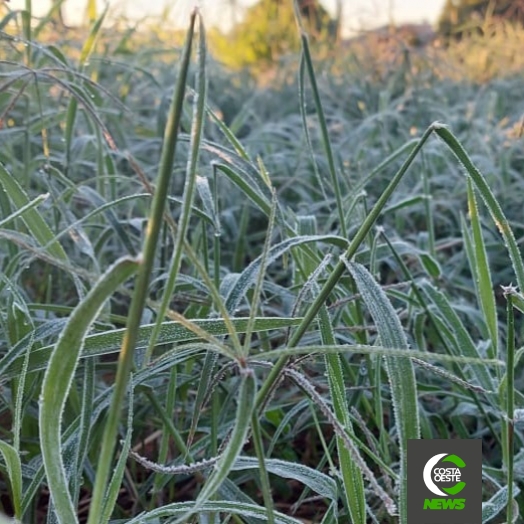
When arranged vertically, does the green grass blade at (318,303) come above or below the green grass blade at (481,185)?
below

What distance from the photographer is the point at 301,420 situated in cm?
65

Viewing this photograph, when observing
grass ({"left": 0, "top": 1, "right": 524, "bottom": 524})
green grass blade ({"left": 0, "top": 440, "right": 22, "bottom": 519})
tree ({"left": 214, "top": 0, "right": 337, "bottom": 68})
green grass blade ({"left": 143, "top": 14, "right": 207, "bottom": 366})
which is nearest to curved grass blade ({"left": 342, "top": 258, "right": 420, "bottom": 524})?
grass ({"left": 0, "top": 1, "right": 524, "bottom": 524})

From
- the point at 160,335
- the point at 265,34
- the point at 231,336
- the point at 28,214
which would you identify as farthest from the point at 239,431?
the point at 265,34

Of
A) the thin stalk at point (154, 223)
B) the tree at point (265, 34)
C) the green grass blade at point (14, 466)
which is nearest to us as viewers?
the thin stalk at point (154, 223)

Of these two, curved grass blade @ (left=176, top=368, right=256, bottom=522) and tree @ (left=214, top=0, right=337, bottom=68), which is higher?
tree @ (left=214, top=0, right=337, bottom=68)

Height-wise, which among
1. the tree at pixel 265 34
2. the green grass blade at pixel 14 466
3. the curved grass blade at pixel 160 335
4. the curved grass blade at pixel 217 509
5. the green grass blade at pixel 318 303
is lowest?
the curved grass blade at pixel 217 509

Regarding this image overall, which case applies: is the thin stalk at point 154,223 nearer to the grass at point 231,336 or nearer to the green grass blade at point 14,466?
the grass at point 231,336

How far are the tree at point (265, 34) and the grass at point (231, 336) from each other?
283 centimetres

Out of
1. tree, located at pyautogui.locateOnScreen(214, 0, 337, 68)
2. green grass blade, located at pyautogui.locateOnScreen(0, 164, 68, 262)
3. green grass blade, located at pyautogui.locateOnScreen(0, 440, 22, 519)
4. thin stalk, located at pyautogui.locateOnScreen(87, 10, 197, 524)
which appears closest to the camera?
thin stalk, located at pyautogui.locateOnScreen(87, 10, 197, 524)

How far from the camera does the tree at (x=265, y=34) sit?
13.2 feet

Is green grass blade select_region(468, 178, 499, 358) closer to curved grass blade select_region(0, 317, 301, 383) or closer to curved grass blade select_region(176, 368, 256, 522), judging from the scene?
curved grass blade select_region(0, 317, 301, 383)

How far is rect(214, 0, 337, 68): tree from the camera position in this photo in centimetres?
404

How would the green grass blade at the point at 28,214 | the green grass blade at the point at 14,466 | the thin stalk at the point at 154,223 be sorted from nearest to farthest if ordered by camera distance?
1. the thin stalk at the point at 154,223
2. the green grass blade at the point at 14,466
3. the green grass blade at the point at 28,214

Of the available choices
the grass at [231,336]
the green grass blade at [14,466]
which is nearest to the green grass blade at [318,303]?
the grass at [231,336]
